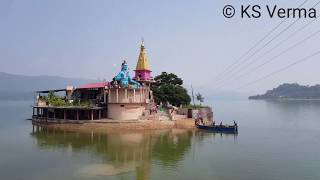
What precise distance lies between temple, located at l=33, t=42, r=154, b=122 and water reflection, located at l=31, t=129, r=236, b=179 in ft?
14.8

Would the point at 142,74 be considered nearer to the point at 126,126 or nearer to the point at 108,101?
the point at 108,101

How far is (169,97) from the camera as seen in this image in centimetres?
6300

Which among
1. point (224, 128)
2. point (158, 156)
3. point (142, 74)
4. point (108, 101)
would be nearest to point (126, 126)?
point (108, 101)

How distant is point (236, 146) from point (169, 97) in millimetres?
22561

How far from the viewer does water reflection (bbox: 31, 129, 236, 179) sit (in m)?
31.0

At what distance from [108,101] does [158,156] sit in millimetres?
20460

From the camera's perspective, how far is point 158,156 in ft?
119

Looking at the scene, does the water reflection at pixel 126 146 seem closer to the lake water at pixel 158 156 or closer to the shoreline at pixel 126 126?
the lake water at pixel 158 156

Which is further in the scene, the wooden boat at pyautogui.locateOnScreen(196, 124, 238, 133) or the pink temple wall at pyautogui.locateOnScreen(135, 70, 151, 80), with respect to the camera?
the pink temple wall at pyautogui.locateOnScreen(135, 70, 151, 80)

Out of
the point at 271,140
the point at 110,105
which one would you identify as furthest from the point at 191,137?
the point at 110,105

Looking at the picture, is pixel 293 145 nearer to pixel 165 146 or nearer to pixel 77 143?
pixel 165 146

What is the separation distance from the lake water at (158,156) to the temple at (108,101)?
499 cm

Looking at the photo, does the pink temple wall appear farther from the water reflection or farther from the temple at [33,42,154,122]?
the water reflection

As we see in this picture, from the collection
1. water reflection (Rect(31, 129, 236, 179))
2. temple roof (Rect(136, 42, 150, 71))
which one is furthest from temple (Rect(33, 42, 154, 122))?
water reflection (Rect(31, 129, 236, 179))
